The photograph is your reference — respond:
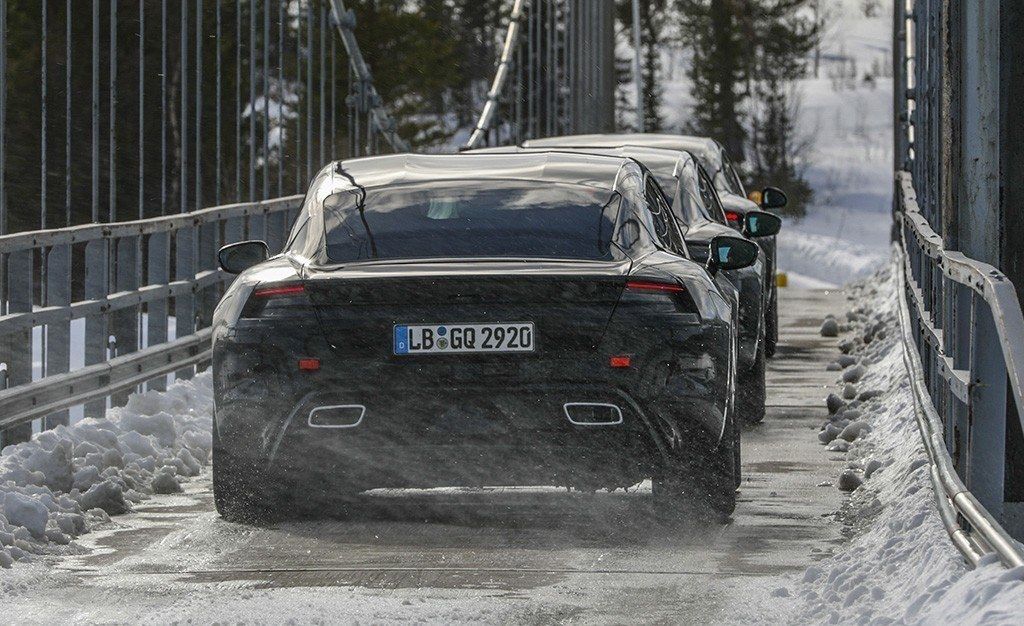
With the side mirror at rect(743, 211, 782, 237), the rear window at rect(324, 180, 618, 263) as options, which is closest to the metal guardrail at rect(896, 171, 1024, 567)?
the rear window at rect(324, 180, 618, 263)

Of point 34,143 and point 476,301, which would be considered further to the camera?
point 34,143

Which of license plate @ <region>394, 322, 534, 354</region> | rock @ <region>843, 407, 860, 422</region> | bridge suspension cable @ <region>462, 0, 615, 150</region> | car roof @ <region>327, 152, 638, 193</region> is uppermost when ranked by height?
bridge suspension cable @ <region>462, 0, 615, 150</region>

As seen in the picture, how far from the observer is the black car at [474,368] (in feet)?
23.0

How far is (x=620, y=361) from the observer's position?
700 centimetres

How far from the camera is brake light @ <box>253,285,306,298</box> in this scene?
7.16m

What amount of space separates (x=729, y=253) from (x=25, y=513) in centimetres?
297

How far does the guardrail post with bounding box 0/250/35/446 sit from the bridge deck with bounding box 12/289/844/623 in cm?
107

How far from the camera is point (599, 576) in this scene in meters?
6.46

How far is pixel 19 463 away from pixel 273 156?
170 feet

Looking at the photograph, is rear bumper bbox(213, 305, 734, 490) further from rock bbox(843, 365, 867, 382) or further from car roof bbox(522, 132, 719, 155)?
rock bbox(843, 365, 867, 382)

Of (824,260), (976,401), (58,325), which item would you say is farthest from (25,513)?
(824,260)

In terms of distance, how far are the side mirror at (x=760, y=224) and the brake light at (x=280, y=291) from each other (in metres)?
4.68

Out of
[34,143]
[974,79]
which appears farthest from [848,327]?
[34,143]

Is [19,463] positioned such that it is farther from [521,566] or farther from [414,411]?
[521,566]
